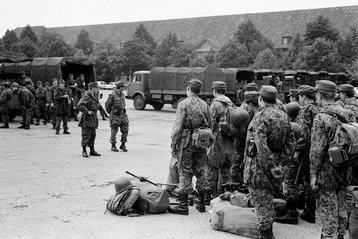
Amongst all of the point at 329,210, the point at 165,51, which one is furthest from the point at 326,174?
the point at 165,51

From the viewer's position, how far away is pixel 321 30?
52.6 meters

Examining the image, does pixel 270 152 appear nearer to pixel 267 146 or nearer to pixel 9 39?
pixel 267 146

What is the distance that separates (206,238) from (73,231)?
1.62 metres

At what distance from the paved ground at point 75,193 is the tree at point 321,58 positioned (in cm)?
3592

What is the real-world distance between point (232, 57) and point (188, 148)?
158ft

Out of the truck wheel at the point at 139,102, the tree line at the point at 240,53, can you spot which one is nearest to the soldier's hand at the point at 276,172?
the truck wheel at the point at 139,102

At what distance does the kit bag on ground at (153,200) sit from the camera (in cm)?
618

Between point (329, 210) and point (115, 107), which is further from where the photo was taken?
point (115, 107)

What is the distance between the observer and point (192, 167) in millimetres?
6406

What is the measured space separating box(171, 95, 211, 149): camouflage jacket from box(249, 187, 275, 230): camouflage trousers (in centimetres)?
153

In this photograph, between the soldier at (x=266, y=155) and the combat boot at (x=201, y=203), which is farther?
the combat boot at (x=201, y=203)

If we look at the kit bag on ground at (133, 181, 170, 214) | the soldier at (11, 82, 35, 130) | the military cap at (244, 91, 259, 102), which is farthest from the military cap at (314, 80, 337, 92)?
the soldier at (11, 82, 35, 130)

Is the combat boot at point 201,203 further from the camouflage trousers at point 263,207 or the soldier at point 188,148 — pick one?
the camouflage trousers at point 263,207

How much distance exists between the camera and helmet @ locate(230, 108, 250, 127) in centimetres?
634
